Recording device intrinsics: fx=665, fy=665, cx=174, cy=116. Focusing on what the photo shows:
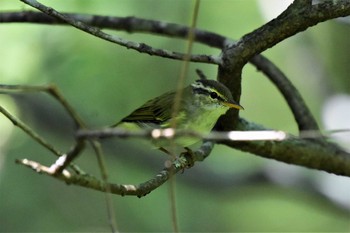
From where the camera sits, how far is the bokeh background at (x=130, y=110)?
19.6ft

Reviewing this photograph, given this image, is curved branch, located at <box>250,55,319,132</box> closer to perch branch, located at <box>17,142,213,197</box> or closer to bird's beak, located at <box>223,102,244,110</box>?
bird's beak, located at <box>223,102,244,110</box>

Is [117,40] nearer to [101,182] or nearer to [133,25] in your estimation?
[101,182]

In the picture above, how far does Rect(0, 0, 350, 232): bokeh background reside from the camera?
5.97 m

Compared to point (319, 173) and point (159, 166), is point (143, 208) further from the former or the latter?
point (319, 173)

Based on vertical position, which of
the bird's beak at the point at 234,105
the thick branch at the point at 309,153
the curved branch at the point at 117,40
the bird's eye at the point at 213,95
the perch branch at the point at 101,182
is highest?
the curved branch at the point at 117,40

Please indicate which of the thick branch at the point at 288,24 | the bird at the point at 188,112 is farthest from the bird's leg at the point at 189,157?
the thick branch at the point at 288,24

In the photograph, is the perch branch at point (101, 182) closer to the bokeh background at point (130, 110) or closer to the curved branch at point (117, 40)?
the curved branch at point (117, 40)

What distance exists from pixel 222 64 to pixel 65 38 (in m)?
3.63

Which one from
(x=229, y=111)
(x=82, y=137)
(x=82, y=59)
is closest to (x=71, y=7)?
(x=82, y=59)

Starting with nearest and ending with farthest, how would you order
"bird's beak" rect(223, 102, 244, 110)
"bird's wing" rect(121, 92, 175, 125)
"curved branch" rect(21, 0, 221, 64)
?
"curved branch" rect(21, 0, 221, 64) < "bird's beak" rect(223, 102, 244, 110) < "bird's wing" rect(121, 92, 175, 125)

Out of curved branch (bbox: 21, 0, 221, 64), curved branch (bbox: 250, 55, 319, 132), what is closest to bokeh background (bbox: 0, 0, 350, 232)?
curved branch (bbox: 250, 55, 319, 132)

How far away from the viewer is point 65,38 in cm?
676

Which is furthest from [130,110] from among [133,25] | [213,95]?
[213,95]

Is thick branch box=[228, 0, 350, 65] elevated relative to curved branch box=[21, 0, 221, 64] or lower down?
elevated
